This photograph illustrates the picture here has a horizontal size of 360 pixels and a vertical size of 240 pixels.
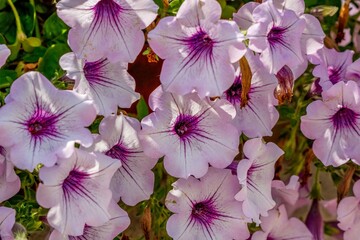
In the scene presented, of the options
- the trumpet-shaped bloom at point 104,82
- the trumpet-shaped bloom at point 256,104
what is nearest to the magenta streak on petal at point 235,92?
the trumpet-shaped bloom at point 256,104

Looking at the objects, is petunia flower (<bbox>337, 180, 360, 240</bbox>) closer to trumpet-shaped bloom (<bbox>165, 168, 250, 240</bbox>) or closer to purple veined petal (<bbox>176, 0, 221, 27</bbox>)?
trumpet-shaped bloom (<bbox>165, 168, 250, 240</bbox>)

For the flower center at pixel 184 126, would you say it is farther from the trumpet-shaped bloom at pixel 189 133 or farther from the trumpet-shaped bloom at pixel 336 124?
the trumpet-shaped bloom at pixel 336 124

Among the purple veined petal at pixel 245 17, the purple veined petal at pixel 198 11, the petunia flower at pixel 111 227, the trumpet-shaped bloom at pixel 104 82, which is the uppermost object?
the purple veined petal at pixel 198 11

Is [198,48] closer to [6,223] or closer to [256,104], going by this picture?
[256,104]

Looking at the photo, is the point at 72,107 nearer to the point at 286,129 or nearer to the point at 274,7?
the point at 274,7

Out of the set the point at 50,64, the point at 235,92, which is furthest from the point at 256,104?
the point at 50,64

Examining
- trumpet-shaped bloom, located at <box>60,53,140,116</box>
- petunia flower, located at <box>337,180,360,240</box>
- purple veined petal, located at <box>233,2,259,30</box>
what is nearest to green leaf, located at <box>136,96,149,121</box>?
trumpet-shaped bloom, located at <box>60,53,140,116</box>

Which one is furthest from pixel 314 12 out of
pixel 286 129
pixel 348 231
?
pixel 348 231
